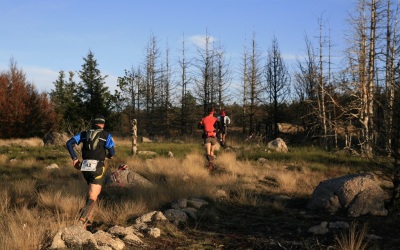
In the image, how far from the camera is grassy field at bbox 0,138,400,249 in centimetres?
581

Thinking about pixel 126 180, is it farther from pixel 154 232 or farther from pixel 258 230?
pixel 258 230

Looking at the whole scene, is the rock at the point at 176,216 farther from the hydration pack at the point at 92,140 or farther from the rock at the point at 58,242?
the rock at the point at 58,242

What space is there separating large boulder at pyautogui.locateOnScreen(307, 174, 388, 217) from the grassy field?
46 centimetres

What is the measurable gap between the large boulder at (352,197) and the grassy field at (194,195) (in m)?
0.46

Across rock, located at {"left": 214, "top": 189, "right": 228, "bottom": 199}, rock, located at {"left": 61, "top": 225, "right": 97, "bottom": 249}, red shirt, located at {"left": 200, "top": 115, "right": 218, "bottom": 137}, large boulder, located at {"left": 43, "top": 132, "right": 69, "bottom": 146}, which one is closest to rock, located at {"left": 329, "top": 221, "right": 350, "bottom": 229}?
rock, located at {"left": 214, "top": 189, "right": 228, "bottom": 199}

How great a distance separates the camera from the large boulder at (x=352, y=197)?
304 inches

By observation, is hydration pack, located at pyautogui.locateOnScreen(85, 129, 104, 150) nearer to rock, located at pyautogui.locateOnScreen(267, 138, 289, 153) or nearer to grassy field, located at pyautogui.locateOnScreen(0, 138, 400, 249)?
grassy field, located at pyautogui.locateOnScreen(0, 138, 400, 249)

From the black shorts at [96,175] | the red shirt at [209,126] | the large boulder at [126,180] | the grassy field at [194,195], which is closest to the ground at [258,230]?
the grassy field at [194,195]

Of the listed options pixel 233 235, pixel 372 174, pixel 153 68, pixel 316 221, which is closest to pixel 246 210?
pixel 316 221

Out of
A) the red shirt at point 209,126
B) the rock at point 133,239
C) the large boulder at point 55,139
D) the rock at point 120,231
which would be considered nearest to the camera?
the rock at point 133,239

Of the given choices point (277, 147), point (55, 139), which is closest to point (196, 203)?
point (277, 147)

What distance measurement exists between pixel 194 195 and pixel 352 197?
11.0ft

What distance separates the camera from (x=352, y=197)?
8.00 meters

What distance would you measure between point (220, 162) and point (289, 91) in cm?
2236
